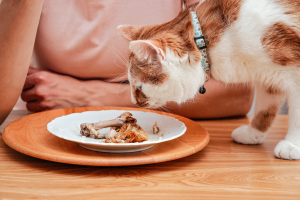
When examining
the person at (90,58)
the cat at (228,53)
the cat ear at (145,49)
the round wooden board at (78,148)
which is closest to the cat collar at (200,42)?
the cat at (228,53)

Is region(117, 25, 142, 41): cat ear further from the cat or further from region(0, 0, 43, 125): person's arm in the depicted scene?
region(0, 0, 43, 125): person's arm

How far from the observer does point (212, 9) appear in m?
0.91

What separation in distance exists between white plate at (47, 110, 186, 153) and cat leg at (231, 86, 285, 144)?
0.25 metres

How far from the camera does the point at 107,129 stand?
3.27ft

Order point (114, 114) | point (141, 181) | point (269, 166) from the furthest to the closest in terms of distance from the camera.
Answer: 1. point (114, 114)
2. point (269, 166)
3. point (141, 181)

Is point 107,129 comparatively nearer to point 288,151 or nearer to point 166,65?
point 166,65

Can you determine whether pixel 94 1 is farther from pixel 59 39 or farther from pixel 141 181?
pixel 141 181

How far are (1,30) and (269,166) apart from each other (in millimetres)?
871

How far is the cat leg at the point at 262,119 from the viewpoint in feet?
3.34

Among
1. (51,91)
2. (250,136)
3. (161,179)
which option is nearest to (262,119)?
(250,136)

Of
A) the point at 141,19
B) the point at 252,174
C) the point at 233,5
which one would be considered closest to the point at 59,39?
the point at 141,19

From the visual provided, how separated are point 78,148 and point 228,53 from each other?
0.53 m

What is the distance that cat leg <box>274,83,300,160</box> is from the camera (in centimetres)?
86

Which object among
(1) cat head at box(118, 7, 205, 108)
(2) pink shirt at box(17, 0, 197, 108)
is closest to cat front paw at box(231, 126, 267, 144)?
(1) cat head at box(118, 7, 205, 108)
